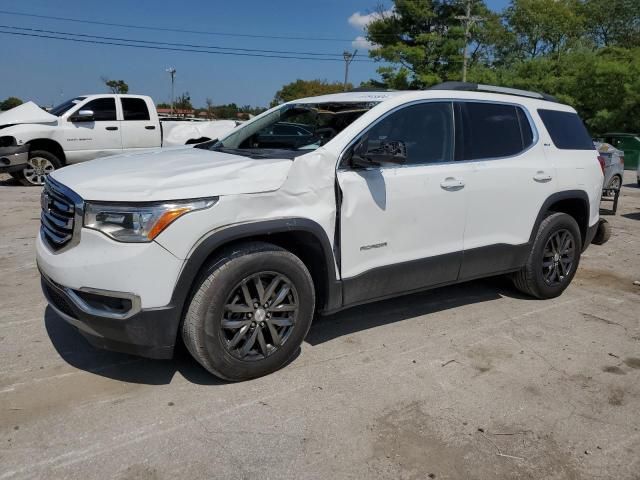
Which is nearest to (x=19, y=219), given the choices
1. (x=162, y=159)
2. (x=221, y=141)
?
(x=221, y=141)

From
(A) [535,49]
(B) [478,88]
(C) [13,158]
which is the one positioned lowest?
(C) [13,158]

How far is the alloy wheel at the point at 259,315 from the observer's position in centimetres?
321

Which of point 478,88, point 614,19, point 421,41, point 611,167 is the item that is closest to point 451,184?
point 478,88

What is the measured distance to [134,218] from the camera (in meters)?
2.89

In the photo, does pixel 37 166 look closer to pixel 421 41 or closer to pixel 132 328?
pixel 132 328

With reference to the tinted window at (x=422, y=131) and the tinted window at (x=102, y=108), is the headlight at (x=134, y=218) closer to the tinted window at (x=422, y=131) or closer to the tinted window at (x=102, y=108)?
the tinted window at (x=422, y=131)

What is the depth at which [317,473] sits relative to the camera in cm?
258

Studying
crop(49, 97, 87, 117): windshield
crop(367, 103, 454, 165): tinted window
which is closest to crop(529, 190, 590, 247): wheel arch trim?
crop(367, 103, 454, 165): tinted window

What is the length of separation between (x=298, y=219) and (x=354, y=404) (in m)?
1.13

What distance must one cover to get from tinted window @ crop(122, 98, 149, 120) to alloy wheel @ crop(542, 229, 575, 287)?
9886mm

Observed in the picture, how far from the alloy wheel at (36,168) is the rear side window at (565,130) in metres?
9.93

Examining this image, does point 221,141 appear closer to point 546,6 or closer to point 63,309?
point 63,309

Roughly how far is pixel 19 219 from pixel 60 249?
582 cm

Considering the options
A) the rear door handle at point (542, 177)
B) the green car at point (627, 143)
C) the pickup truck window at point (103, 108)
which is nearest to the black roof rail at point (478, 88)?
the rear door handle at point (542, 177)
